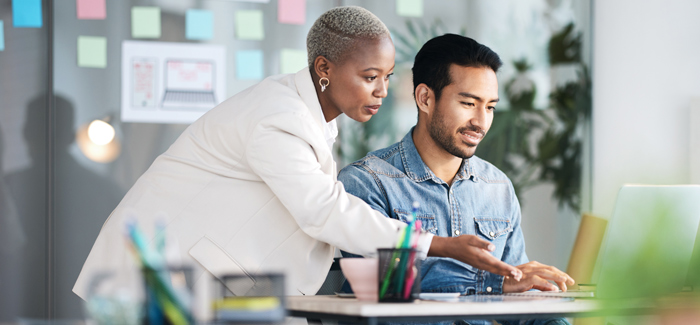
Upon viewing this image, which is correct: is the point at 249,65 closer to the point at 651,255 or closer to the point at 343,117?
the point at 343,117

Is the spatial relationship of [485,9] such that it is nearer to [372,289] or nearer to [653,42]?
[653,42]

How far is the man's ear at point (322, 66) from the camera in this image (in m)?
1.51

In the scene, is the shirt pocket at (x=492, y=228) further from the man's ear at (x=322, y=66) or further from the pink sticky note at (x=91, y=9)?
the pink sticky note at (x=91, y=9)

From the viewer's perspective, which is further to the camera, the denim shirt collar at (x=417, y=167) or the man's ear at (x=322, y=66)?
the denim shirt collar at (x=417, y=167)

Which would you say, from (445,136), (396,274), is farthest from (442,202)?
(396,274)

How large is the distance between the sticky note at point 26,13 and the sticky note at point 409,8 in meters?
1.55

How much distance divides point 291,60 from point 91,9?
85cm

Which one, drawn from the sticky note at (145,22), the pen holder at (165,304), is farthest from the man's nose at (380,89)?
the sticky note at (145,22)

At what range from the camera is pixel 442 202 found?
170 cm

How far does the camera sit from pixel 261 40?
293cm

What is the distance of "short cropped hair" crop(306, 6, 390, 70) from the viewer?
4.84 ft

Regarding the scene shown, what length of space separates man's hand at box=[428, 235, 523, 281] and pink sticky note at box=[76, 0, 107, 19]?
6.92 feet

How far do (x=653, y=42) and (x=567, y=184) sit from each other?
30.2 inches

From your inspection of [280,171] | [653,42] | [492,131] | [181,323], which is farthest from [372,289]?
[653,42]
